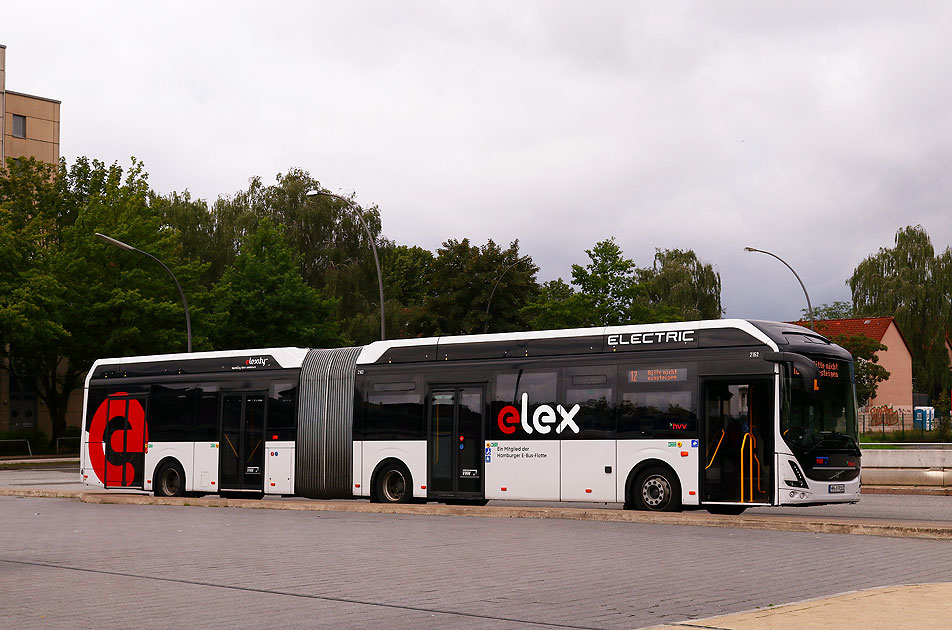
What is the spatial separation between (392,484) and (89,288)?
3166 cm

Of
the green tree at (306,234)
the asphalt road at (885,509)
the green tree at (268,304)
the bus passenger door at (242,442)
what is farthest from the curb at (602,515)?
the green tree at (306,234)

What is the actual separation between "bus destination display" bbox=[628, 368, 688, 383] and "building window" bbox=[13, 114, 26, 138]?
5320cm

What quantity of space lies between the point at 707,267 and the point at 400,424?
5615 centimetres

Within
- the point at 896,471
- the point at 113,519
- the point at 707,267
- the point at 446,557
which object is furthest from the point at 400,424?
the point at 707,267

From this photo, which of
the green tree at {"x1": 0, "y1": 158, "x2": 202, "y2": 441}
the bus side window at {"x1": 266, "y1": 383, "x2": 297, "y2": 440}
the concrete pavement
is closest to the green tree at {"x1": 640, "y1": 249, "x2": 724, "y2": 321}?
the green tree at {"x1": 0, "y1": 158, "x2": 202, "y2": 441}

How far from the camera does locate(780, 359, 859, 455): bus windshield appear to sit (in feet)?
59.7

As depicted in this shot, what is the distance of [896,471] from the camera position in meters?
27.8

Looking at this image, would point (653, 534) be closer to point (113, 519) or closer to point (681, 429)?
point (681, 429)

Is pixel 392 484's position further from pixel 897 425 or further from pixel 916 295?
pixel 916 295

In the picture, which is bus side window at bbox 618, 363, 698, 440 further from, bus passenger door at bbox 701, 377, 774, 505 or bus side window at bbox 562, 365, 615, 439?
bus passenger door at bbox 701, 377, 774, 505

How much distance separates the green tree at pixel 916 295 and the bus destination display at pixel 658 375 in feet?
186

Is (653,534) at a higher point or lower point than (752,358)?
lower

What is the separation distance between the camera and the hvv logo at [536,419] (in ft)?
66.9

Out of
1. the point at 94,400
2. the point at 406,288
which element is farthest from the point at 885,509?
the point at 406,288
